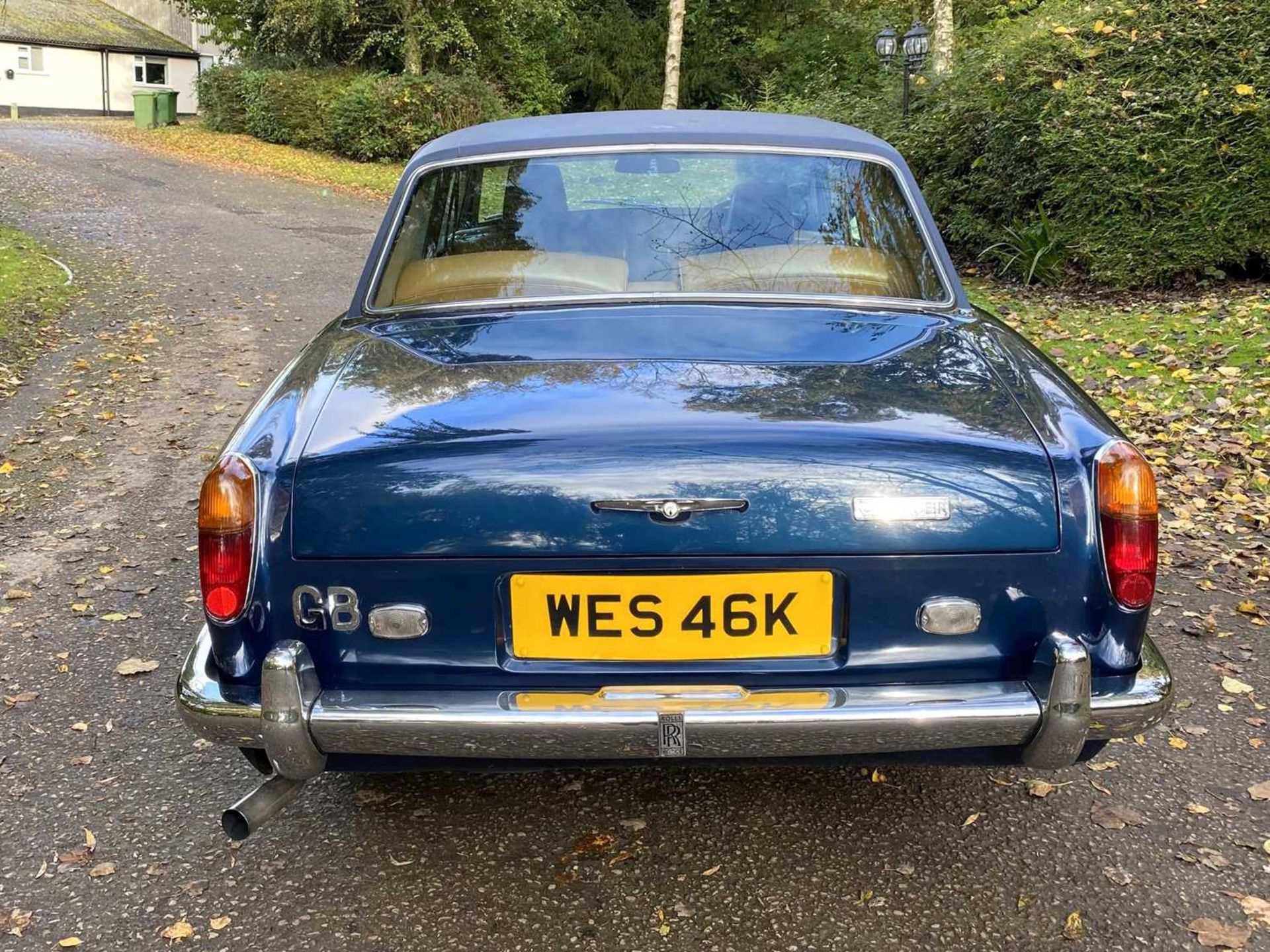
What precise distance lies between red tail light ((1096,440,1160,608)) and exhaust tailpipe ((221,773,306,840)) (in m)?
1.68

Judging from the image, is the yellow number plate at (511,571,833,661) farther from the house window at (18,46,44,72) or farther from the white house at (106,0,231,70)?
the white house at (106,0,231,70)

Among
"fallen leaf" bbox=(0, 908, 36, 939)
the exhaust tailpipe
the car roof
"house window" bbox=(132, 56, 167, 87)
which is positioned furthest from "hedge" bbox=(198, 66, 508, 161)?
"house window" bbox=(132, 56, 167, 87)

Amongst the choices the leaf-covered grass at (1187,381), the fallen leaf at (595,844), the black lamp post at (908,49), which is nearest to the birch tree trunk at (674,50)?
the black lamp post at (908,49)

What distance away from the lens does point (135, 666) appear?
3826 mm

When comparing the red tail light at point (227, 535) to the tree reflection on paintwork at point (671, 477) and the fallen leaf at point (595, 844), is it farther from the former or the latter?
the fallen leaf at point (595, 844)

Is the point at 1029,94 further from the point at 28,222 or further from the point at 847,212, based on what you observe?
the point at 28,222

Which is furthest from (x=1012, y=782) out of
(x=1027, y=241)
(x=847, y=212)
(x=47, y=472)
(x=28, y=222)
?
(x=28, y=222)

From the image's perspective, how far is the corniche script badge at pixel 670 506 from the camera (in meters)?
2.18

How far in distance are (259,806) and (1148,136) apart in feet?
30.4

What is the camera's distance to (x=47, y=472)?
19.6 feet

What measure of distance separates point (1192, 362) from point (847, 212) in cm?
549

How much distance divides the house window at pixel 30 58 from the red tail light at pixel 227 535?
50.0m

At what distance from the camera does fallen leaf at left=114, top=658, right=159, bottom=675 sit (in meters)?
3.79

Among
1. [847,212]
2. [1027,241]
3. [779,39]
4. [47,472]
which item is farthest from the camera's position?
[779,39]
